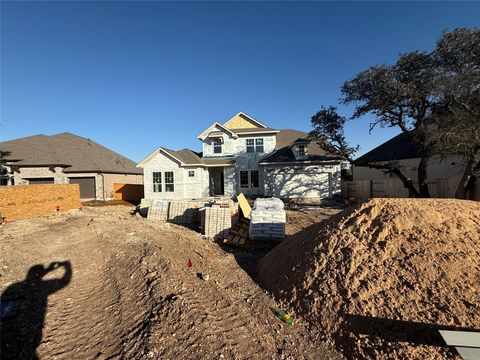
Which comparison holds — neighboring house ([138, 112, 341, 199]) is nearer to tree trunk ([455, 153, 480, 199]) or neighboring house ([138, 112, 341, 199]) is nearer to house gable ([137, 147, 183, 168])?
house gable ([137, 147, 183, 168])

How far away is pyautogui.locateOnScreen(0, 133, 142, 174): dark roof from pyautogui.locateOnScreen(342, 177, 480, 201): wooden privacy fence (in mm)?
22604

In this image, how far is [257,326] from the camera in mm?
3994

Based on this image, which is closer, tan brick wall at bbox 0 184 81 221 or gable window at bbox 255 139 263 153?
tan brick wall at bbox 0 184 81 221

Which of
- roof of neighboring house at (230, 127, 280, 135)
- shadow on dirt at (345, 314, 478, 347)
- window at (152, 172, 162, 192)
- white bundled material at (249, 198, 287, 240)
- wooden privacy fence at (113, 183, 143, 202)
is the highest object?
roof of neighboring house at (230, 127, 280, 135)

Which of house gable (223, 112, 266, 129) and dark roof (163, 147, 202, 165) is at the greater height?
house gable (223, 112, 266, 129)

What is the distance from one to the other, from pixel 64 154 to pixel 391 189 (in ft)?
95.6

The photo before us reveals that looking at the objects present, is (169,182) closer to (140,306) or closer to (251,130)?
(251,130)

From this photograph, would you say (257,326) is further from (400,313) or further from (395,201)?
(395,201)

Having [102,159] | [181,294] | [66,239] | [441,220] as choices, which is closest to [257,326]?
[181,294]

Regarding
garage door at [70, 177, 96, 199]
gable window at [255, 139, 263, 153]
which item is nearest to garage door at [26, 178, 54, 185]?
garage door at [70, 177, 96, 199]

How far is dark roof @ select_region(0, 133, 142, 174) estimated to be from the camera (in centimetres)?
2061

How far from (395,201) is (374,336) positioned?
343 cm

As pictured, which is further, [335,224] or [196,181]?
[196,181]

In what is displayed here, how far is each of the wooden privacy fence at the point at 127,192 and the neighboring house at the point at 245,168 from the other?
10.6 ft
